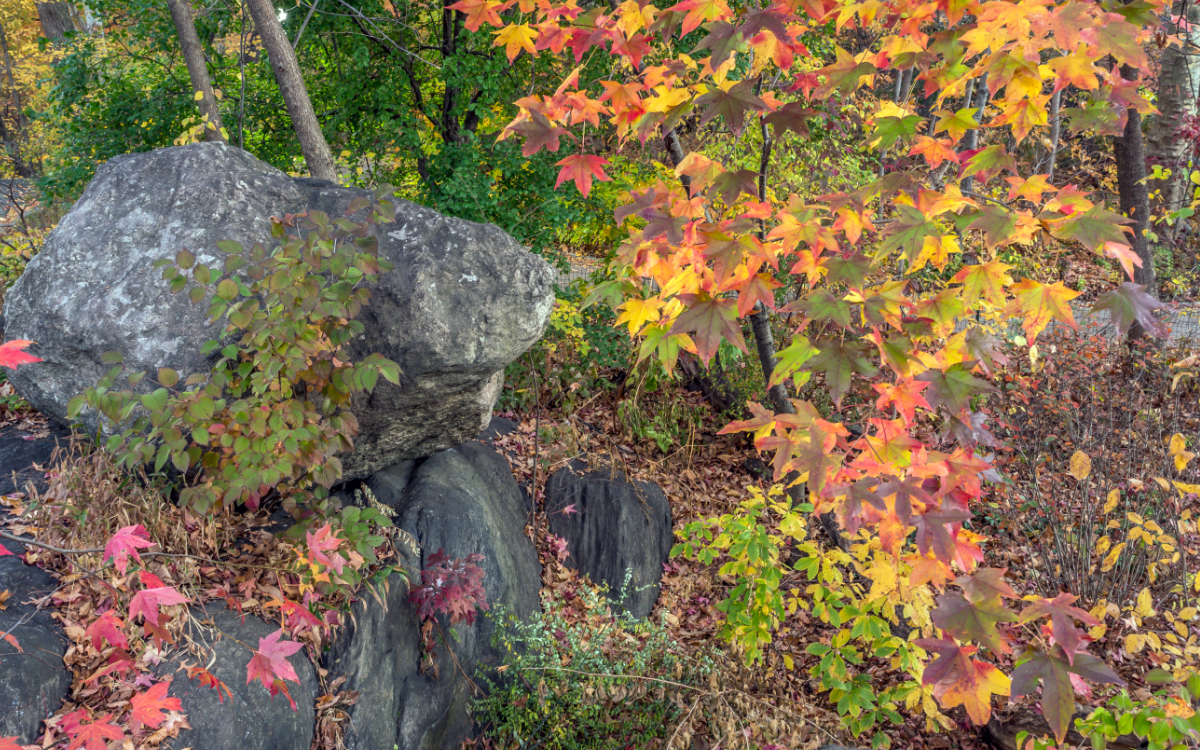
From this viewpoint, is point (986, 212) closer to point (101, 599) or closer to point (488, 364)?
point (488, 364)

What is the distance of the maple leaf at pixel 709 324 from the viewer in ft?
6.12

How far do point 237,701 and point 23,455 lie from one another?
6.56 ft

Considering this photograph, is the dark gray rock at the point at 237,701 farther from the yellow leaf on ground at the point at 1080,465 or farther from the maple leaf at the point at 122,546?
the yellow leaf on ground at the point at 1080,465

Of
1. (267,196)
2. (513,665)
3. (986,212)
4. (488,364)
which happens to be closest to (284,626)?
(513,665)

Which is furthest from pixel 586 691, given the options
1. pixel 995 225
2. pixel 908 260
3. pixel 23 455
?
pixel 23 455

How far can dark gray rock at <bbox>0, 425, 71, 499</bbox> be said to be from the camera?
334cm

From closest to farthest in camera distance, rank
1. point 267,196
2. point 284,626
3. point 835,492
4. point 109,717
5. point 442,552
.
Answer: point 835,492 < point 109,717 < point 284,626 < point 442,552 < point 267,196

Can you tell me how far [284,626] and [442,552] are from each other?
0.89 metres

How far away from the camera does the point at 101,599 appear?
2.71 m

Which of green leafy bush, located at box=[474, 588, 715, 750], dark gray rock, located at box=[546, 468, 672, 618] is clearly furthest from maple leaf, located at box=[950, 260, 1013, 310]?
dark gray rock, located at box=[546, 468, 672, 618]

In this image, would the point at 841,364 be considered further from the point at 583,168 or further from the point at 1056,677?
the point at 583,168

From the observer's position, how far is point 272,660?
2.28 meters

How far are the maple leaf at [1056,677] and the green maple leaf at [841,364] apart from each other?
773mm

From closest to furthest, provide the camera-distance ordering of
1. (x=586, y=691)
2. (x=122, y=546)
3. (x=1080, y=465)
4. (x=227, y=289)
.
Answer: (x=122, y=546), (x=227, y=289), (x=586, y=691), (x=1080, y=465)
